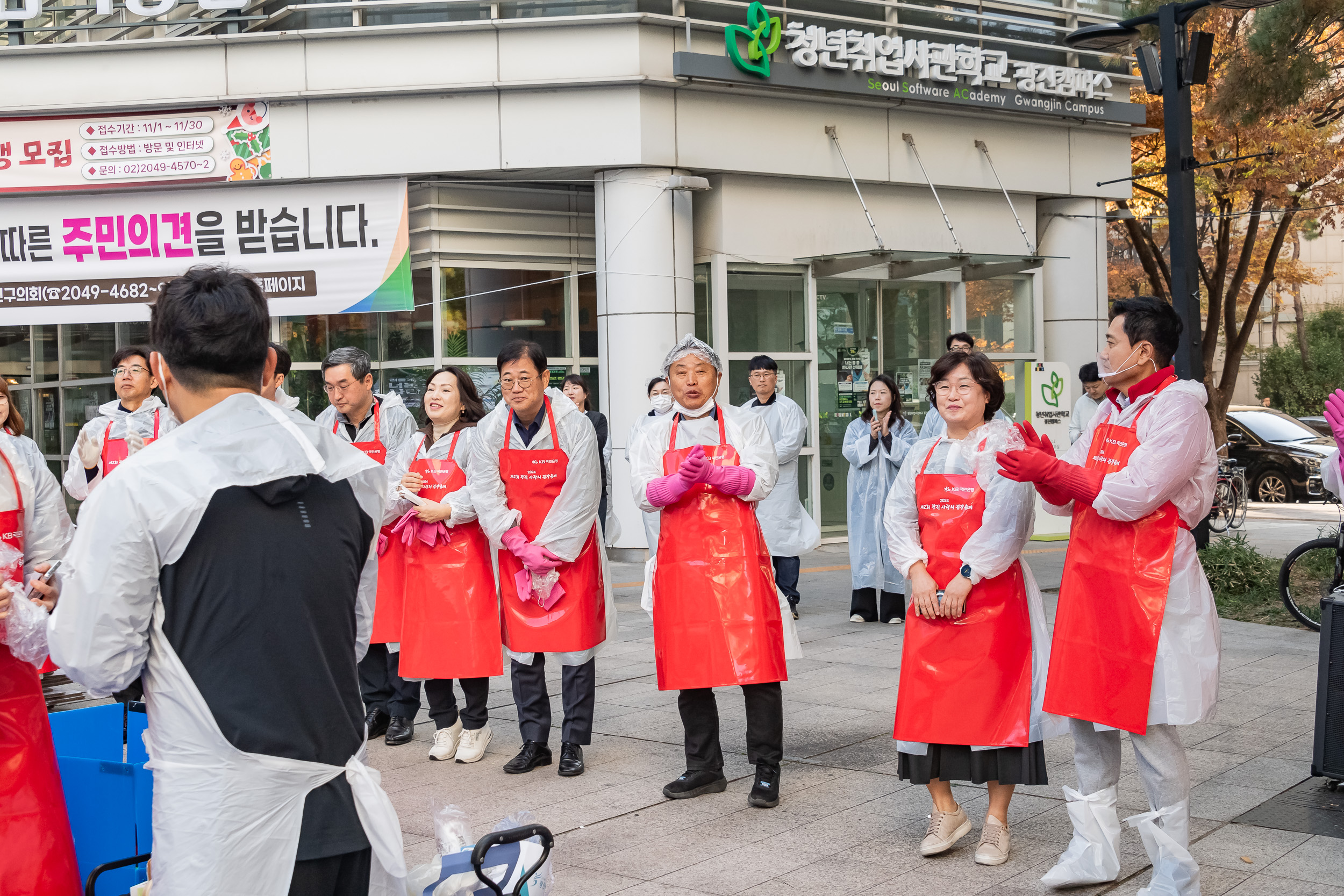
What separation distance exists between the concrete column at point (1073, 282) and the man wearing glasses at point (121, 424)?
441 inches

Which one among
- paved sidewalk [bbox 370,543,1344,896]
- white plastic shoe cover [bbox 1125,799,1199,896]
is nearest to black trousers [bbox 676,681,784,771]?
paved sidewalk [bbox 370,543,1344,896]

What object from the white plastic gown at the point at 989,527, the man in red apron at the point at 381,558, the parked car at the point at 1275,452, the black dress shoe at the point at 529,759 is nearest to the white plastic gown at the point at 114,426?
the man in red apron at the point at 381,558

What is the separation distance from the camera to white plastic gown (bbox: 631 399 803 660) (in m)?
5.23

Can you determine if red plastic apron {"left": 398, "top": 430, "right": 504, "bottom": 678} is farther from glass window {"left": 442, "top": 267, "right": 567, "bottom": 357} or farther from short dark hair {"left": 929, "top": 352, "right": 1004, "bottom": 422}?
glass window {"left": 442, "top": 267, "right": 567, "bottom": 357}

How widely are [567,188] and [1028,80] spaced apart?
18.1 ft

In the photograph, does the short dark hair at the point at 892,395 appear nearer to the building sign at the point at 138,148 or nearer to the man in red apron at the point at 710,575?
the man in red apron at the point at 710,575

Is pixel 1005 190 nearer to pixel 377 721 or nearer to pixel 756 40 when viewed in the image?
pixel 756 40

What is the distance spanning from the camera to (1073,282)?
15.6m

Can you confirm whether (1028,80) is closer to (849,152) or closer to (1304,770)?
(849,152)

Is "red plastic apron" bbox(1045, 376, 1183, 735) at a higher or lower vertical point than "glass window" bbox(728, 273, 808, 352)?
lower

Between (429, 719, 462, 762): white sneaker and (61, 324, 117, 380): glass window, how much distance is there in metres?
11.3

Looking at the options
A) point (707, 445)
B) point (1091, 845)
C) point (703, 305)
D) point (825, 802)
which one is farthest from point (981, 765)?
point (703, 305)

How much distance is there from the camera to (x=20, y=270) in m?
13.6

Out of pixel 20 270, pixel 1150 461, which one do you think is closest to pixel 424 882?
pixel 1150 461
